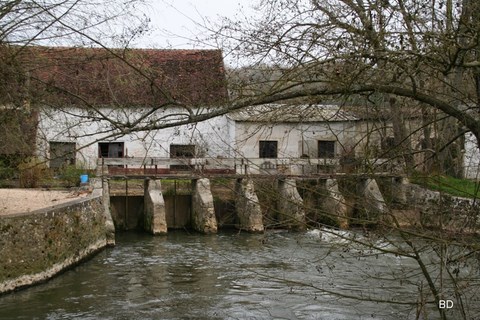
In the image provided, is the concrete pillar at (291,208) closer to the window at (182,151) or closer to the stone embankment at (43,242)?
the window at (182,151)

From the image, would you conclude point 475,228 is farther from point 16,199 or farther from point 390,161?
point 16,199

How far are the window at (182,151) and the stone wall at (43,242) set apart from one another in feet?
20.1

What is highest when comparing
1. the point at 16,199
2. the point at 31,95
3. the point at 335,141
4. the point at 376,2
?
the point at 376,2

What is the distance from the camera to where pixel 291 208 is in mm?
4871

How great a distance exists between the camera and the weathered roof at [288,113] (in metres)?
5.16

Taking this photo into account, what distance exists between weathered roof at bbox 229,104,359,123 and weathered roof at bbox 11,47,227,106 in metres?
0.46

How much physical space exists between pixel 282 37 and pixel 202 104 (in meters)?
0.82

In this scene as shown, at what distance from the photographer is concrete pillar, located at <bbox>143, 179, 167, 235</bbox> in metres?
18.9

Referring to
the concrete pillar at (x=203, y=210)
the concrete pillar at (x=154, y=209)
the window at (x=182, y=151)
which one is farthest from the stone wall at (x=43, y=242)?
the window at (x=182, y=151)

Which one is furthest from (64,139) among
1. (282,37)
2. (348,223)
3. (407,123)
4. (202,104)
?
(407,123)

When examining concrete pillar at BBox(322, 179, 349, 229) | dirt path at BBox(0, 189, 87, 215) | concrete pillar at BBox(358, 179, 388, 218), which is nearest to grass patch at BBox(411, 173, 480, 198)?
concrete pillar at BBox(358, 179, 388, 218)

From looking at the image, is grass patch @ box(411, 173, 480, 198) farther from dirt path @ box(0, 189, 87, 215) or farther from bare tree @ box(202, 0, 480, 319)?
dirt path @ box(0, 189, 87, 215)

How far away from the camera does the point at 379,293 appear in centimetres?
888

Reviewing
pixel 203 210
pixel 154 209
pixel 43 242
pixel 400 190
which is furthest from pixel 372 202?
pixel 203 210
